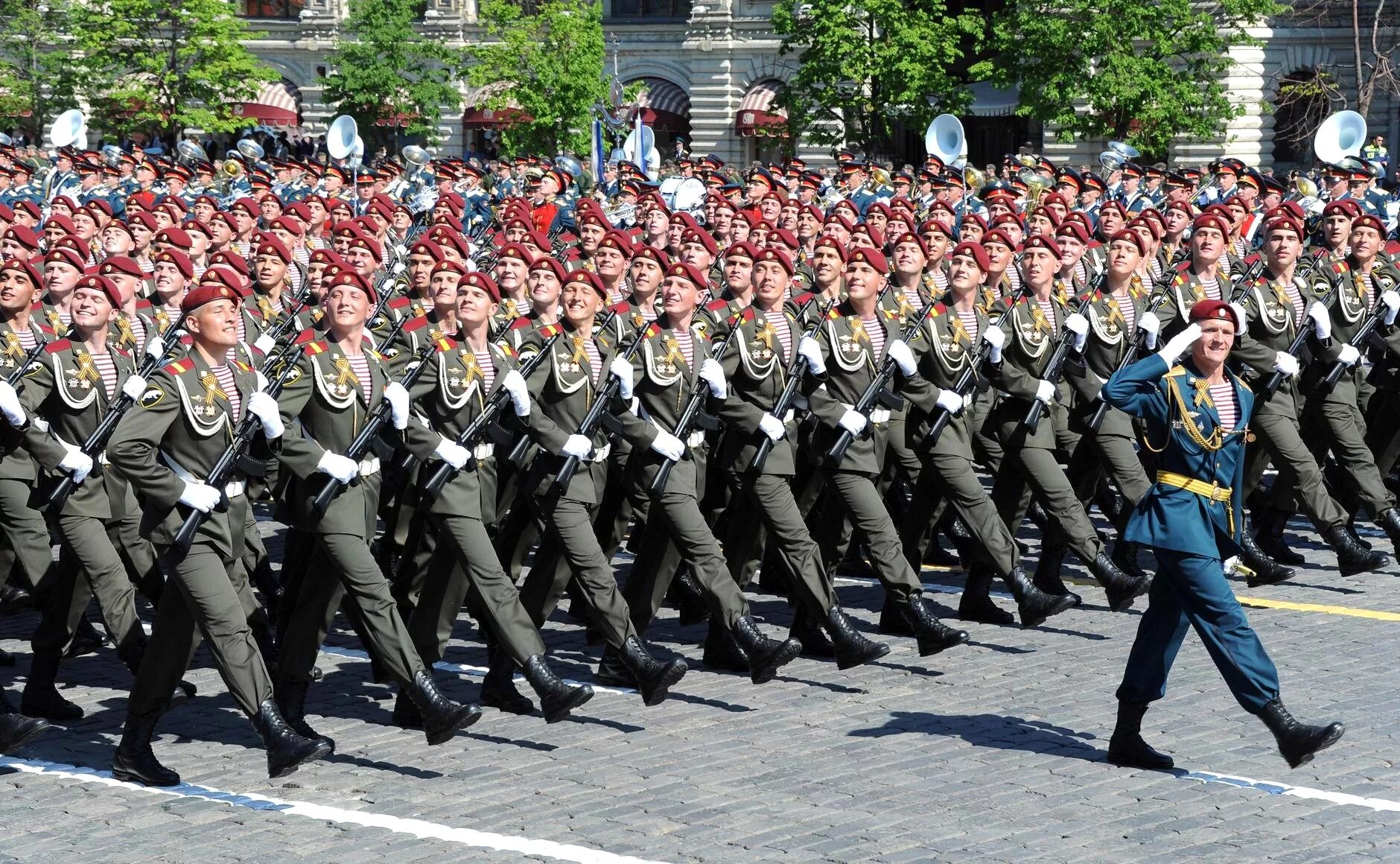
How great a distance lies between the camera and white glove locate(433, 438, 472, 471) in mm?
8078

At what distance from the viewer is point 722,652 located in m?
9.20

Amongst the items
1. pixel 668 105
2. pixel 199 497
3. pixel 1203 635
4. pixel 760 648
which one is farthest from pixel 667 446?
pixel 668 105

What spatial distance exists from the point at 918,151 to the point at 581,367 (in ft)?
→ 118

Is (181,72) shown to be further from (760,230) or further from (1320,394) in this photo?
(1320,394)

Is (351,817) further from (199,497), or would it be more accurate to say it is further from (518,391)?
(518,391)

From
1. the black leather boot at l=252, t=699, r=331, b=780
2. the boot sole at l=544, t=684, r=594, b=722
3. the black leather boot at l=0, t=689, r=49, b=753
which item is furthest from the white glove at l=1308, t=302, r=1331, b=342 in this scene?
the black leather boot at l=0, t=689, r=49, b=753

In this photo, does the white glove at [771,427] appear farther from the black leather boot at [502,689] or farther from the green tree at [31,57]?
the green tree at [31,57]

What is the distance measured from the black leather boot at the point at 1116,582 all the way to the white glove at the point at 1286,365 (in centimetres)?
152

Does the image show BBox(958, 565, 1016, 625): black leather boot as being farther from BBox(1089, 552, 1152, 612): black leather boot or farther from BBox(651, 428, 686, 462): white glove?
BBox(651, 428, 686, 462): white glove

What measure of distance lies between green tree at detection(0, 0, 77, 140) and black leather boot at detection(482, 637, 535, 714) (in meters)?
35.1

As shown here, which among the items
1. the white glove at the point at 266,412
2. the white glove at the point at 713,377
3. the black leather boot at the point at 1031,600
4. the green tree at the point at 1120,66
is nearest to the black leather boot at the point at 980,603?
the black leather boot at the point at 1031,600

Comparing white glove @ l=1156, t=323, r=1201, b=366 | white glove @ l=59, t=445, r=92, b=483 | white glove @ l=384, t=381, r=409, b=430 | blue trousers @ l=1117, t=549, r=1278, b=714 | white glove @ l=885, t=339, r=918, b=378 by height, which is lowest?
blue trousers @ l=1117, t=549, r=1278, b=714

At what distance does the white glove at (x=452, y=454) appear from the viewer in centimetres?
808

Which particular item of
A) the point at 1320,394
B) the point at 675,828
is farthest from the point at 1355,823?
the point at 1320,394
